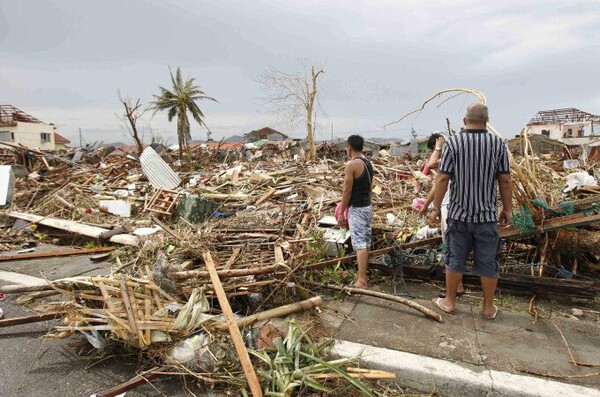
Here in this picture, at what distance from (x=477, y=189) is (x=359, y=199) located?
1372 mm

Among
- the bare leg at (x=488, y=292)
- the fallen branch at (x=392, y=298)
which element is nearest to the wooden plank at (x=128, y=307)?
the fallen branch at (x=392, y=298)

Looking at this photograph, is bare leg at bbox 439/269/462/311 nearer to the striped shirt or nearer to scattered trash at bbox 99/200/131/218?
the striped shirt

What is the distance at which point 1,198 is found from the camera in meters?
9.31

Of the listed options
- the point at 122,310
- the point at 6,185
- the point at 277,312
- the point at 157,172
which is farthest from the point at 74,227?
the point at 277,312

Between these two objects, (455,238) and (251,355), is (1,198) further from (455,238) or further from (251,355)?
(455,238)

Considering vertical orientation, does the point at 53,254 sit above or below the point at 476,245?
below

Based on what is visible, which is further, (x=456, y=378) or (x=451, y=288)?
(x=451, y=288)

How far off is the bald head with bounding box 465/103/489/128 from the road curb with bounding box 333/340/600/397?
83.1 inches

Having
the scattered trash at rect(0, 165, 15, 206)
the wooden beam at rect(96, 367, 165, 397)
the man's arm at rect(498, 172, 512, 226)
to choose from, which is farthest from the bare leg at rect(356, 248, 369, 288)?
the scattered trash at rect(0, 165, 15, 206)

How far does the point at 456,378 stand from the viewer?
104 inches

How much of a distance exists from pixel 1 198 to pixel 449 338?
1116 cm

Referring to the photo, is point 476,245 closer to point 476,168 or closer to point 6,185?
point 476,168

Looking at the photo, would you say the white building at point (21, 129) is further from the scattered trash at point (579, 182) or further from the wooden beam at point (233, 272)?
the scattered trash at point (579, 182)

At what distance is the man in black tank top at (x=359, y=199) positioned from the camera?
166 inches
